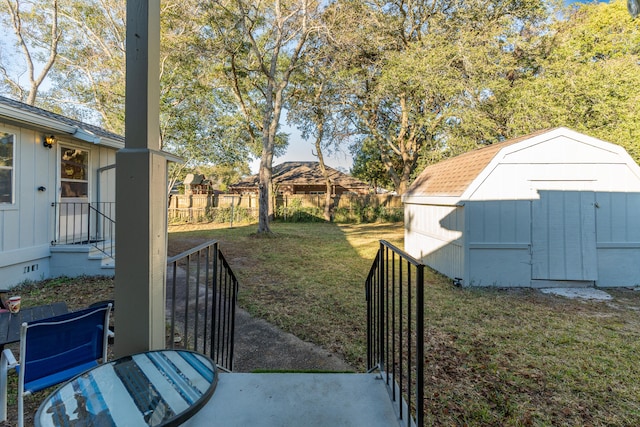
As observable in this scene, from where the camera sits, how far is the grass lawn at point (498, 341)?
7.79 feet

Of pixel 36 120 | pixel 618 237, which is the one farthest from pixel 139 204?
pixel 618 237

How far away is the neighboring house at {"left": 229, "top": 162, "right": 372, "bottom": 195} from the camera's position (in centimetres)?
2175

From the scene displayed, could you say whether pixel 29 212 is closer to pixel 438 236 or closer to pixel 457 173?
pixel 438 236

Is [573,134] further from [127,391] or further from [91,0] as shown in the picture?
[91,0]

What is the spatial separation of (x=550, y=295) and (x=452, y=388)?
3.73 metres

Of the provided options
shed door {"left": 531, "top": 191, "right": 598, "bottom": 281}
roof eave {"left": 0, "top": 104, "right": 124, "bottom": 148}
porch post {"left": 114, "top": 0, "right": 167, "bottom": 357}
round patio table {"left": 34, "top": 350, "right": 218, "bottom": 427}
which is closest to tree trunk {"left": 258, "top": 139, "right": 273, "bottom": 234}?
roof eave {"left": 0, "top": 104, "right": 124, "bottom": 148}

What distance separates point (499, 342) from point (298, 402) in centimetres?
286

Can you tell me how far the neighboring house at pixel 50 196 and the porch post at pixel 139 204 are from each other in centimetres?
466

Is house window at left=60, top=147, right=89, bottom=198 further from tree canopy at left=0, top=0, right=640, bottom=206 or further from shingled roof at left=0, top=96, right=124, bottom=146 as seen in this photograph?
tree canopy at left=0, top=0, right=640, bottom=206

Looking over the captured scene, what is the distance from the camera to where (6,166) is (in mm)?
4961

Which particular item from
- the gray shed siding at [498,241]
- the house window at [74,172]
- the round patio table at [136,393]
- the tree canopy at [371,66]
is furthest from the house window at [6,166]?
the gray shed siding at [498,241]

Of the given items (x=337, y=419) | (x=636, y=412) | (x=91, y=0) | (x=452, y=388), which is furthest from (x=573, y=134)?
(x=91, y=0)

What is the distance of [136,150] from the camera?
1646 millimetres

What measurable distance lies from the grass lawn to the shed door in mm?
597
